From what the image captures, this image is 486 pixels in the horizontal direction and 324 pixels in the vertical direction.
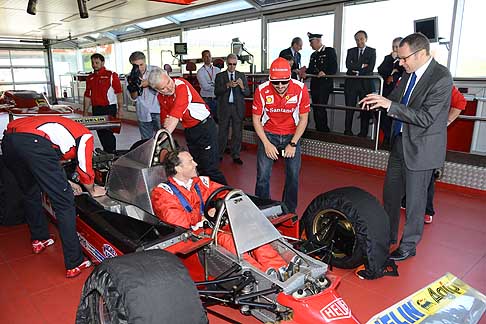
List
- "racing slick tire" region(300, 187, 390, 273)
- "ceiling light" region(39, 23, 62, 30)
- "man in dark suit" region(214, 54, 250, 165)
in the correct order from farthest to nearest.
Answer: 1. "ceiling light" region(39, 23, 62, 30)
2. "man in dark suit" region(214, 54, 250, 165)
3. "racing slick tire" region(300, 187, 390, 273)

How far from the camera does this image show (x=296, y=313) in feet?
6.29

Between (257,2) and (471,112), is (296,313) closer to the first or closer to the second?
(471,112)

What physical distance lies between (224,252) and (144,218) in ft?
2.78

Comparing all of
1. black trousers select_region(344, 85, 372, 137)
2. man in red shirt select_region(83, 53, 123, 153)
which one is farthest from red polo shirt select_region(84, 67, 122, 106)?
black trousers select_region(344, 85, 372, 137)

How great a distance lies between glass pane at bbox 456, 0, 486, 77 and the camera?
6086 mm

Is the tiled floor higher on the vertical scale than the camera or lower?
lower

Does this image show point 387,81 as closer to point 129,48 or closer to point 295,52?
point 295,52

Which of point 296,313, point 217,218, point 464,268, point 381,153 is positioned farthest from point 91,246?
point 381,153

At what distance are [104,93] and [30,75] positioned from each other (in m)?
15.5

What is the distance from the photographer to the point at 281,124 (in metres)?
3.69

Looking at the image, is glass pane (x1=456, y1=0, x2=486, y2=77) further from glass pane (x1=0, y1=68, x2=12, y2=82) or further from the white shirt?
glass pane (x1=0, y1=68, x2=12, y2=82)

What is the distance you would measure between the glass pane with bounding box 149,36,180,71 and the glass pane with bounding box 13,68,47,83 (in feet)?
28.0

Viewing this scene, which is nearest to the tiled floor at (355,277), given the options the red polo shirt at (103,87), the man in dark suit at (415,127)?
the man in dark suit at (415,127)

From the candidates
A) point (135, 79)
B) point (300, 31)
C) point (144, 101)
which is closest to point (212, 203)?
point (135, 79)
